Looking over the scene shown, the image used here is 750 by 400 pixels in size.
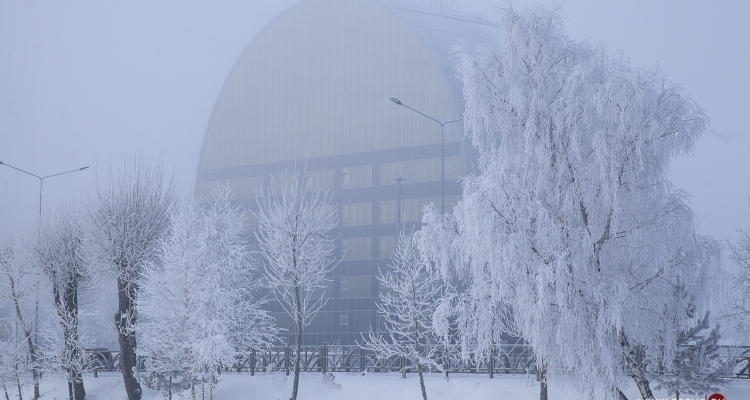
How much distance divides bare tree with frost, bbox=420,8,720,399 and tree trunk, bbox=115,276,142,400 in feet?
69.8

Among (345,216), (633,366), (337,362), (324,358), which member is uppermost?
(345,216)

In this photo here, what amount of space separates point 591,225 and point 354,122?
65942 mm

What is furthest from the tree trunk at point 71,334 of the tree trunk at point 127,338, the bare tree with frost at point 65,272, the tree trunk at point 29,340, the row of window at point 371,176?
the row of window at point 371,176

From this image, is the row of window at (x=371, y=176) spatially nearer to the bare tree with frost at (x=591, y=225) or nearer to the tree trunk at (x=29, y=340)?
the tree trunk at (x=29, y=340)

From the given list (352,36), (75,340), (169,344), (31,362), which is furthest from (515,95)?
(352,36)

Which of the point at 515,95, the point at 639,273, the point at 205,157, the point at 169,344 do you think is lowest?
the point at 169,344

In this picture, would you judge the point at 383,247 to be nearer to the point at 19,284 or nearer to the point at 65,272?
the point at 19,284

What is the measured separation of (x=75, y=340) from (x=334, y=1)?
58.5 m

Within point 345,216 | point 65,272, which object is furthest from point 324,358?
point 345,216

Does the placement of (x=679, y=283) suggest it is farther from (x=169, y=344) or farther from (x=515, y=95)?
(x=169, y=344)

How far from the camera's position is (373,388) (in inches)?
1259

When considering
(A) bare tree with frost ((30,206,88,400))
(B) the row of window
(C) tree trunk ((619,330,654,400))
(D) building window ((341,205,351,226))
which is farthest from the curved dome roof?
(C) tree trunk ((619,330,654,400))

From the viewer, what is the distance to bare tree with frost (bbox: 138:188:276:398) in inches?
1284

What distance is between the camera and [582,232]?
19.4 metres
